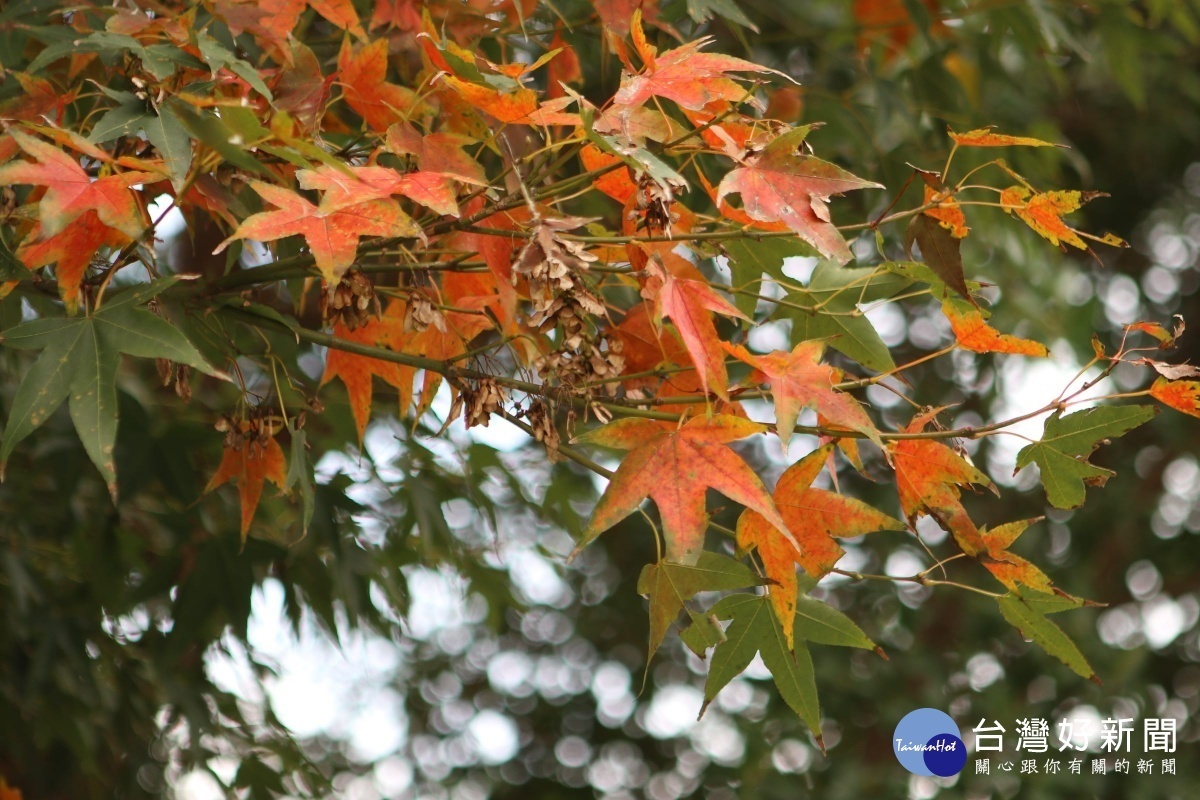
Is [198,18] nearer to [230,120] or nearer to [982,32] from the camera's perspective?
[230,120]

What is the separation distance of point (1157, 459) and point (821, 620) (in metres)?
2.27

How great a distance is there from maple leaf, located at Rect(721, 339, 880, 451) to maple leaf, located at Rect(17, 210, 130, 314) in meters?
0.43

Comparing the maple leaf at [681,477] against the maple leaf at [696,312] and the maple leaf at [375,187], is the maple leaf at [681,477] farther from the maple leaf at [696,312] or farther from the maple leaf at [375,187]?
the maple leaf at [375,187]

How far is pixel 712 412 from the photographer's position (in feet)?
2.42

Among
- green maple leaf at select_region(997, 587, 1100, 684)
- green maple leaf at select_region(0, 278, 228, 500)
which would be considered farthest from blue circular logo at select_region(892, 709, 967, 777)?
green maple leaf at select_region(0, 278, 228, 500)

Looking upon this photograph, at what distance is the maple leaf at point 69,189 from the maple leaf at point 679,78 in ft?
1.02

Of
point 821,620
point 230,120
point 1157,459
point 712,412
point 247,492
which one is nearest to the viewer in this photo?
point 230,120

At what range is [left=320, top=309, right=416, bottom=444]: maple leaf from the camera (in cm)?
97

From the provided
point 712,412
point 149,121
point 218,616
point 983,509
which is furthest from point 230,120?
→ point 983,509

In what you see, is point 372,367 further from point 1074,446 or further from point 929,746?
point 929,746

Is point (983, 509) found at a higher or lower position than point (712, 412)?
lower

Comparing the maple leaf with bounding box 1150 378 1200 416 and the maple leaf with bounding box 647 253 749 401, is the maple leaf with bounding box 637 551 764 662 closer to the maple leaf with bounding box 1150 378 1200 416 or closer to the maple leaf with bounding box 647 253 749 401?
the maple leaf with bounding box 647 253 749 401

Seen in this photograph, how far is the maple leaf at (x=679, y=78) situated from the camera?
706 millimetres

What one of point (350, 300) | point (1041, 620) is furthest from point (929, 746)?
point (350, 300)
